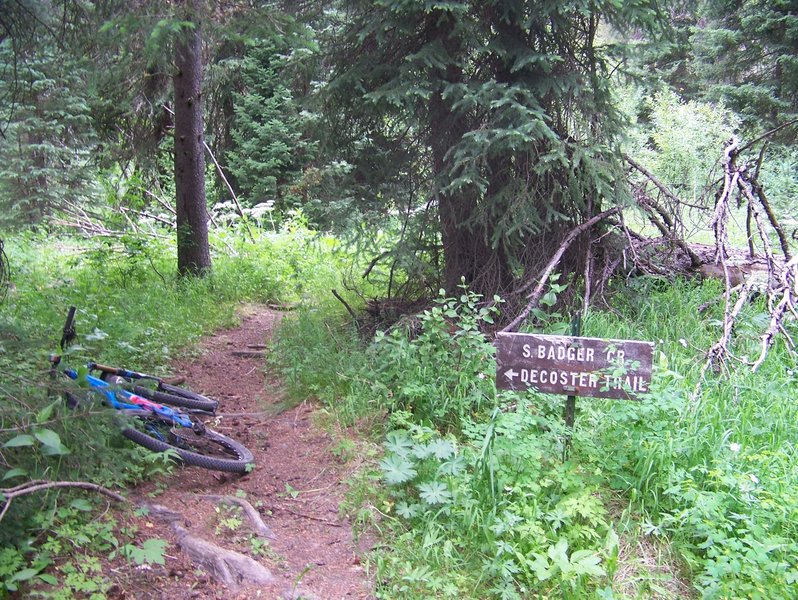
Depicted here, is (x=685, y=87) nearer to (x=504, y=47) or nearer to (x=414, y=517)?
(x=504, y=47)

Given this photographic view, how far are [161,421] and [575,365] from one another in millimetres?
2849

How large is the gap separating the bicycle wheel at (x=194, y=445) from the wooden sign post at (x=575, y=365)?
193cm

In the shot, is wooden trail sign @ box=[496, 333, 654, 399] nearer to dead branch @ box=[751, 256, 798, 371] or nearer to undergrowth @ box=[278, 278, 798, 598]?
undergrowth @ box=[278, 278, 798, 598]

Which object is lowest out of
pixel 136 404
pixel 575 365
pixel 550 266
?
pixel 136 404

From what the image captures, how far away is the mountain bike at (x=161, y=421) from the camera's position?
4043mm

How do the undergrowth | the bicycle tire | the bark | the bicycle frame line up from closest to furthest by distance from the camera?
1. the undergrowth
2. the bicycle frame
3. the bicycle tire
4. the bark

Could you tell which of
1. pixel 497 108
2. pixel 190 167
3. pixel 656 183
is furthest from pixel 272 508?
pixel 190 167

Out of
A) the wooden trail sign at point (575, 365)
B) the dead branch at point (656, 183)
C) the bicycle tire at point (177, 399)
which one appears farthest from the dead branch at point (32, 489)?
the dead branch at point (656, 183)

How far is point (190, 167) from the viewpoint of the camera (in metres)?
9.15

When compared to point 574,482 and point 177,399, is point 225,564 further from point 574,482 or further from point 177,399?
point 574,482

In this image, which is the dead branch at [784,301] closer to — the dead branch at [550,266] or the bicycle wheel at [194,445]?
the dead branch at [550,266]

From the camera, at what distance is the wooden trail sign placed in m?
3.62

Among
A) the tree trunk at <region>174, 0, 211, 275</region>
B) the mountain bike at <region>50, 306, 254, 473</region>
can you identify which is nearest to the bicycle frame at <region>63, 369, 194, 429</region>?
the mountain bike at <region>50, 306, 254, 473</region>

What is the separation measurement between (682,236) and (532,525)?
4.60m
